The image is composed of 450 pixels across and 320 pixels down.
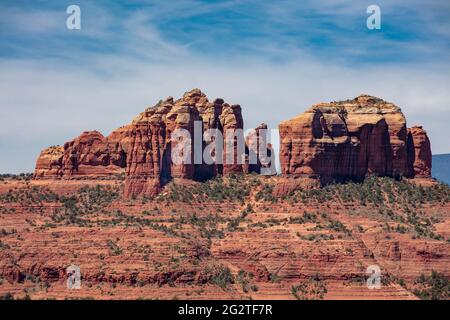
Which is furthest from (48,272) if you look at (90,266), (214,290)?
(214,290)

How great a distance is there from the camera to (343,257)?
7667 inches

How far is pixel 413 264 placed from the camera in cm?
19900

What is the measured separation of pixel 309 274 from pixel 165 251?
47.8ft

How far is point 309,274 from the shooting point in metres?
194

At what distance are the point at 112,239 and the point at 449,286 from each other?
3460cm
